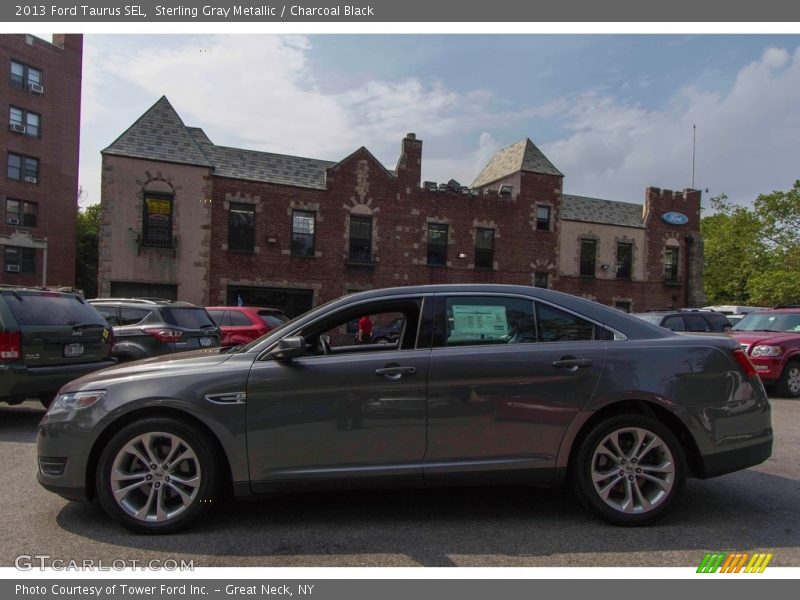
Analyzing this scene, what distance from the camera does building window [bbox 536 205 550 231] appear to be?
86.5 ft

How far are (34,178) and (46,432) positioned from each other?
36743mm

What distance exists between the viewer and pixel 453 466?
3703 mm

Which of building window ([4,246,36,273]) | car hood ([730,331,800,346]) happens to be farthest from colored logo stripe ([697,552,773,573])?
building window ([4,246,36,273])

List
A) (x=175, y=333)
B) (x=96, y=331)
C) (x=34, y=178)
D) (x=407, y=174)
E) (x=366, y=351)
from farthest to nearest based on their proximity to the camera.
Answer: (x=34, y=178)
(x=407, y=174)
(x=175, y=333)
(x=96, y=331)
(x=366, y=351)

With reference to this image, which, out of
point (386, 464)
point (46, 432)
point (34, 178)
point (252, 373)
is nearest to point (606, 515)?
point (386, 464)

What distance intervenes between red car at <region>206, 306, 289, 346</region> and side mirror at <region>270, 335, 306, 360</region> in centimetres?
843

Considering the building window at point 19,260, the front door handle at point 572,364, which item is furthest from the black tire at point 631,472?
the building window at point 19,260

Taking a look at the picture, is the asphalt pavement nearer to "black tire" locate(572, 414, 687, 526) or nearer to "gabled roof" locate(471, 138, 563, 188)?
"black tire" locate(572, 414, 687, 526)

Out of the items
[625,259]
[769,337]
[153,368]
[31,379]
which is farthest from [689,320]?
[625,259]

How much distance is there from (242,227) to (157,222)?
311cm

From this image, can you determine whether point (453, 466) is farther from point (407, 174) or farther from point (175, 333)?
point (407, 174)

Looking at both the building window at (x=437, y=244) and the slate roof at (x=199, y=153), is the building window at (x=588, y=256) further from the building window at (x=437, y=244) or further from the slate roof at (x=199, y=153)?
the slate roof at (x=199, y=153)

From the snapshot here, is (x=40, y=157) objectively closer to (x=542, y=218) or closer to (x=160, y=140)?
(x=160, y=140)

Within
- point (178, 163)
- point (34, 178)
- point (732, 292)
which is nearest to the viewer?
point (178, 163)
